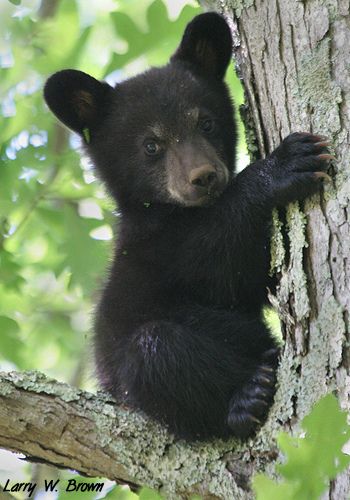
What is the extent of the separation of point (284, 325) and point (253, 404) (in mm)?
478

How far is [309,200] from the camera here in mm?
4148

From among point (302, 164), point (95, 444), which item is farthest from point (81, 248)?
point (302, 164)

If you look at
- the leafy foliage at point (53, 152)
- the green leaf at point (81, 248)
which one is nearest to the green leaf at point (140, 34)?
the leafy foliage at point (53, 152)

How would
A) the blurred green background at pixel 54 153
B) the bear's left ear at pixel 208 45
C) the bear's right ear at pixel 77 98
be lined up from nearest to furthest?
the bear's left ear at pixel 208 45
the bear's right ear at pixel 77 98
the blurred green background at pixel 54 153

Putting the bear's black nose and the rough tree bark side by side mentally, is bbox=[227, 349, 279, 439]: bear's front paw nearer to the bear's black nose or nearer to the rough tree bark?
the rough tree bark

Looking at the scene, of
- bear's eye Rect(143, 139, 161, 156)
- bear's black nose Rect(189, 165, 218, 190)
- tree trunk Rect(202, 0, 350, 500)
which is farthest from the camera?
bear's eye Rect(143, 139, 161, 156)

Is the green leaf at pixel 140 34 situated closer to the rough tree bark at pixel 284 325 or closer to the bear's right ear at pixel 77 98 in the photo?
the bear's right ear at pixel 77 98

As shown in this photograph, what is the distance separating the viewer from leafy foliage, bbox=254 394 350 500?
89.0 inches

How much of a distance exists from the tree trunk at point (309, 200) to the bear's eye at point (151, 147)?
4.07 feet

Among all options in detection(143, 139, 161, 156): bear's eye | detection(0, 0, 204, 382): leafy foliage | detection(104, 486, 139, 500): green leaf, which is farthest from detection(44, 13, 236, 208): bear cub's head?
detection(104, 486, 139, 500): green leaf

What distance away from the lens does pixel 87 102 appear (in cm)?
620

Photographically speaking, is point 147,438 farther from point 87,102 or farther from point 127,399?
point 87,102

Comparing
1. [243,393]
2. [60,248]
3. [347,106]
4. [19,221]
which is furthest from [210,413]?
[19,221]

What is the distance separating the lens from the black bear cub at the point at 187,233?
459 centimetres
